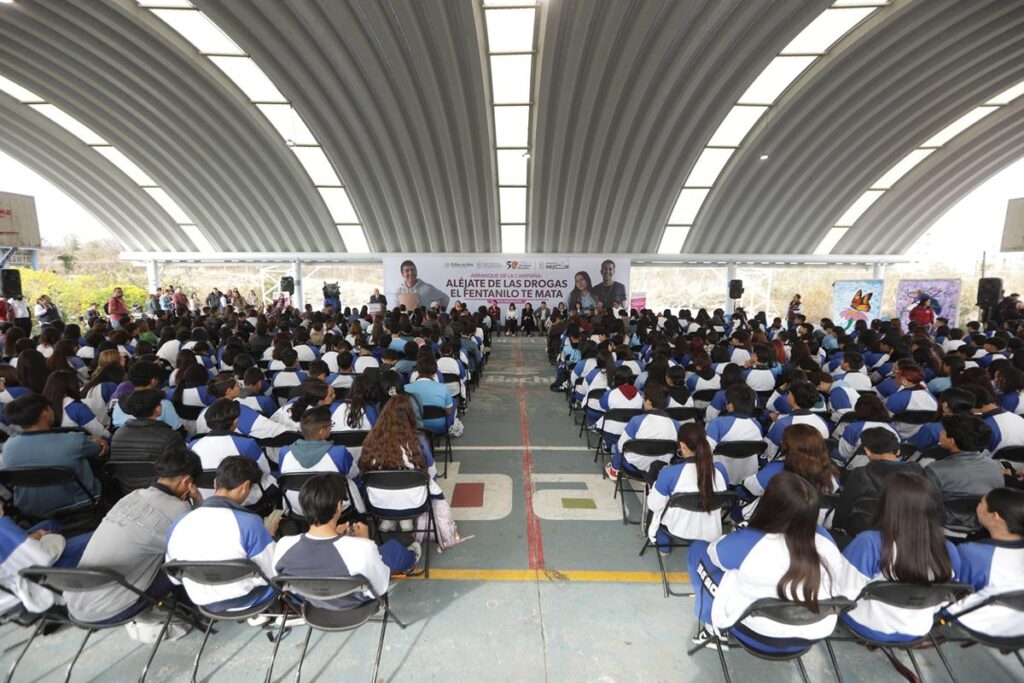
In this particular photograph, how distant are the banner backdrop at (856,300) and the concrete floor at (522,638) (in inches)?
631

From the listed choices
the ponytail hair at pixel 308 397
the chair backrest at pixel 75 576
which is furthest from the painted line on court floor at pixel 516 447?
the chair backrest at pixel 75 576

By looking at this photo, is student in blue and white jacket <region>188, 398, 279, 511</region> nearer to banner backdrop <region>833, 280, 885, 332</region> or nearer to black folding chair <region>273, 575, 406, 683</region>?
black folding chair <region>273, 575, 406, 683</region>

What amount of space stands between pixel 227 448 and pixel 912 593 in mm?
4259

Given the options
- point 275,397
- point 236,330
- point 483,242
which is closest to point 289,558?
point 275,397

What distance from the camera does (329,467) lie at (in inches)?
133

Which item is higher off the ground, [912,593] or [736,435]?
[736,435]

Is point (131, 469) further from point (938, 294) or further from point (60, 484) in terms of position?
point (938, 294)

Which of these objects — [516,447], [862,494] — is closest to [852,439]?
[862,494]

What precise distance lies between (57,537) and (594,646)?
3.20 m

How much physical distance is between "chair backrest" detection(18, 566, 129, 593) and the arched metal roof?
10.5m

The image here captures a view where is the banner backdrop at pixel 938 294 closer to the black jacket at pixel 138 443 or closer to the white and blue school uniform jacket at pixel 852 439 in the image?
the white and blue school uniform jacket at pixel 852 439

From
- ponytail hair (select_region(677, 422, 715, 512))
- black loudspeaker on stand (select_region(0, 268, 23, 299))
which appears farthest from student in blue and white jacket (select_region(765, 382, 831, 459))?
black loudspeaker on stand (select_region(0, 268, 23, 299))

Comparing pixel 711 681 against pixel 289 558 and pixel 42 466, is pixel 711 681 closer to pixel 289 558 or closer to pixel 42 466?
pixel 289 558

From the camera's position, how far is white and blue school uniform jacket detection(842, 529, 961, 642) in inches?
87.2
